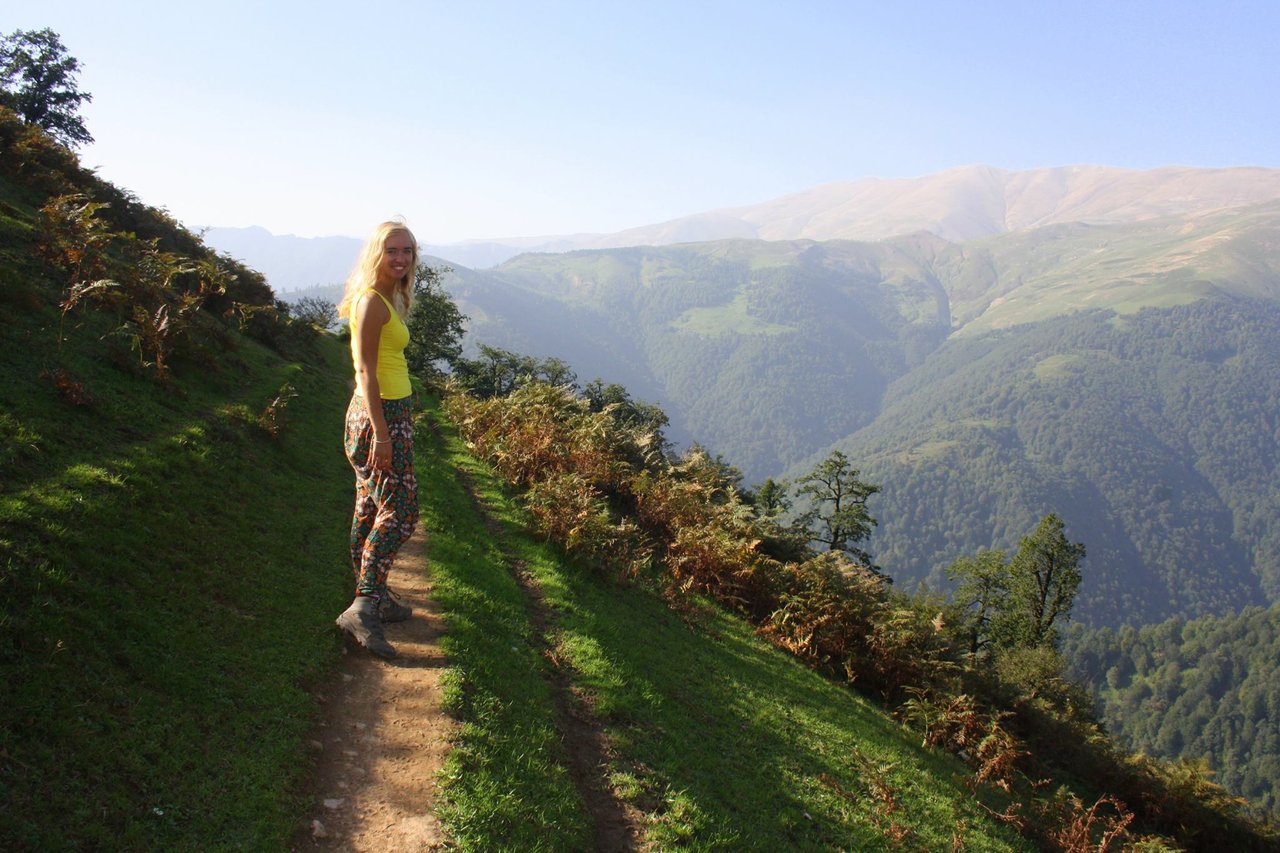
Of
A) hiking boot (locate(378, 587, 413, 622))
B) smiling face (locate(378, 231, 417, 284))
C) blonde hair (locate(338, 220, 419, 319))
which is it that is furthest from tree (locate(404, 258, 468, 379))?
smiling face (locate(378, 231, 417, 284))

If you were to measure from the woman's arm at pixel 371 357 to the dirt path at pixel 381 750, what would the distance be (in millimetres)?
1777

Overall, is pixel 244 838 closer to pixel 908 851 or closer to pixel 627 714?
pixel 627 714

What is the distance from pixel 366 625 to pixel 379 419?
1802 mm

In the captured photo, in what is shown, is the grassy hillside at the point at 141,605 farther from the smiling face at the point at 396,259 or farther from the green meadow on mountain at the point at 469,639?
the smiling face at the point at 396,259

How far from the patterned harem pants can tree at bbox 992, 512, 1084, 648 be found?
38.8 meters

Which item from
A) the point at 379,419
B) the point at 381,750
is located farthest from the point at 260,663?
the point at 379,419

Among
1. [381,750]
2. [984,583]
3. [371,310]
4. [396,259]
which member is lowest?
[984,583]

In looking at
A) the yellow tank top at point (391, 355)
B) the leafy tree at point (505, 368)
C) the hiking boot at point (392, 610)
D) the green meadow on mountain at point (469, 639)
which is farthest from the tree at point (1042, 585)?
the yellow tank top at point (391, 355)

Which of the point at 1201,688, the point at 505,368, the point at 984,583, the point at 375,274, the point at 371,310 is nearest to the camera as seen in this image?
the point at 371,310

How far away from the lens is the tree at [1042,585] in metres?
36.8

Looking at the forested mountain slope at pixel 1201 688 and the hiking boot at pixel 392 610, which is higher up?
the hiking boot at pixel 392 610

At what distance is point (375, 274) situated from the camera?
539cm

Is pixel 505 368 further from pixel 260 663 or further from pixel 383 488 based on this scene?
pixel 260 663

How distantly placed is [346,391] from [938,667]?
47.3 feet
